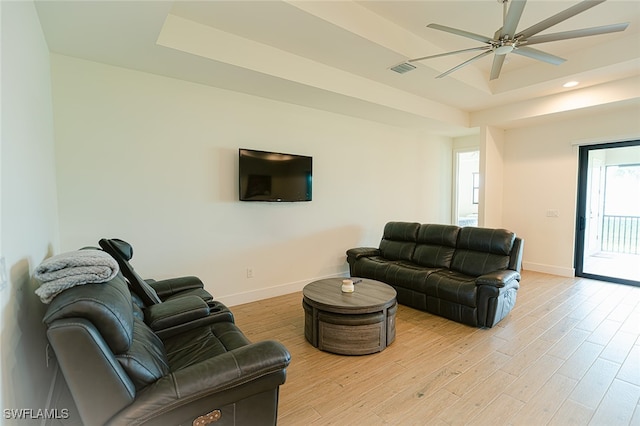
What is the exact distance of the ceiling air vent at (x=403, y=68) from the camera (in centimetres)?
360

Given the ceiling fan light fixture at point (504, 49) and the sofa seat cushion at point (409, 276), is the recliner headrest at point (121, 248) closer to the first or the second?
the sofa seat cushion at point (409, 276)

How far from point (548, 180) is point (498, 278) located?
353 centimetres

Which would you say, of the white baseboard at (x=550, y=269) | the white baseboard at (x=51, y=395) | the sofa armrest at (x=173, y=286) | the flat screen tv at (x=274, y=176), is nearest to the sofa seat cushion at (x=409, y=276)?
the flat screen tv at (x=274, y=176)

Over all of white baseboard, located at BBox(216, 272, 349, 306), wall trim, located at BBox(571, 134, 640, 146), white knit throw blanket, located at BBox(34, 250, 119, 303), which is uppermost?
wall trim, located at BBox(571, 134, 640, 146)

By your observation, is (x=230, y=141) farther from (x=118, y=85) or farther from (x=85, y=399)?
(x=85, y=399)

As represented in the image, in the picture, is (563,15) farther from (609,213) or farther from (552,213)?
(609,213)

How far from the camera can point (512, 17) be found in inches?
87.7

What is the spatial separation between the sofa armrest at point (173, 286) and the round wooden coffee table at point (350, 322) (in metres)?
1.14

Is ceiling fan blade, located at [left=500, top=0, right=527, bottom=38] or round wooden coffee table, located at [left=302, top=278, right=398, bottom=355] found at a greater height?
ceiling fan blade, located at [left=500, top=0, right=527, bottom=38]

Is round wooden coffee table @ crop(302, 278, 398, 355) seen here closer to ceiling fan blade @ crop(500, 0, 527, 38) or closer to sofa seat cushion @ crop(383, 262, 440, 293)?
sofa seat cushion @ crop(383, 262, 440, 293)

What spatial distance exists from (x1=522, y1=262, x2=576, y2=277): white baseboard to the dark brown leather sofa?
8.55ft

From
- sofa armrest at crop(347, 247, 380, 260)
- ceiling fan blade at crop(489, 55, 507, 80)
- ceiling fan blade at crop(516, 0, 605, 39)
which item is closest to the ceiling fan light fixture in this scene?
ceiling fan blade at crop(516, 0, 605, 39)

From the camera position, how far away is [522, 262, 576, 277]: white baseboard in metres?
5.18

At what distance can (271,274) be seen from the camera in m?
4.20
